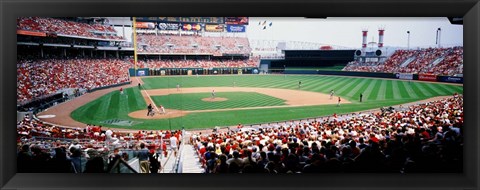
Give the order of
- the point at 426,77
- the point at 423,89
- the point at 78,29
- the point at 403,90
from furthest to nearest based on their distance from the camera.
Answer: the point at 426,77
the point at 78,29
the point at 403,90
the point at 423,89

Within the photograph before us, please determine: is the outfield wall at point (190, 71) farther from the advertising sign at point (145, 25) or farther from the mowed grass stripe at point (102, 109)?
the mowed grass stripe at point (102, 109)

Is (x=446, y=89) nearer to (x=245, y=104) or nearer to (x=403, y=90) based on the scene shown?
(x=403, y=90)

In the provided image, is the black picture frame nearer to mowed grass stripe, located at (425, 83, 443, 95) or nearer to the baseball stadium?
the baseball stadium

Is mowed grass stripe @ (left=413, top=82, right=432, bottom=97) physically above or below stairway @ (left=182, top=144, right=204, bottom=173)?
above

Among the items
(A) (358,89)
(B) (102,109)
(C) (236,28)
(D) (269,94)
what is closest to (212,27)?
(C) (236,28)

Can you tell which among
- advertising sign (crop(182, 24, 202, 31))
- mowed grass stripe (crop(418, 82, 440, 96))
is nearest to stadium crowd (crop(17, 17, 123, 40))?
advertising sign (crop(182, 24, 202, 31))

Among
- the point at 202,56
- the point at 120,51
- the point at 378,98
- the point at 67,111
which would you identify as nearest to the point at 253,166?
the point at 67,111
